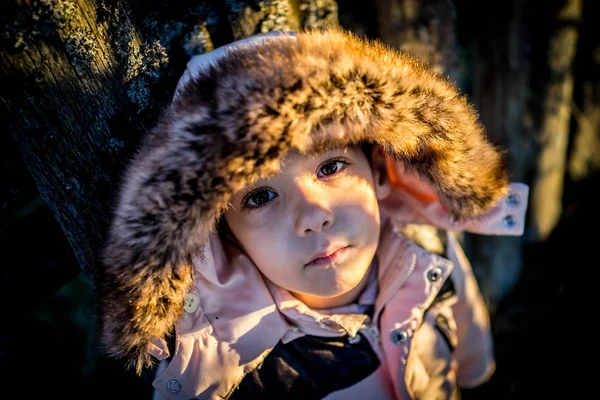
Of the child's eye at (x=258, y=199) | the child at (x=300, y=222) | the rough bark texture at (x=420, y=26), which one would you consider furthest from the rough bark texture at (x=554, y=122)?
the child's eye at (x=258, y=199)

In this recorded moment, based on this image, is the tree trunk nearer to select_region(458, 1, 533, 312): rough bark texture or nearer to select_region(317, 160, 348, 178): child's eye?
select_region(317, 160, 348, 178): child's eye

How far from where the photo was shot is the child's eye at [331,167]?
1240 mm

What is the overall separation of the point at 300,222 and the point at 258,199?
0.15m

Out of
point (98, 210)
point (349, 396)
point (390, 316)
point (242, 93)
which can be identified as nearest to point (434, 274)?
point (390, 316)

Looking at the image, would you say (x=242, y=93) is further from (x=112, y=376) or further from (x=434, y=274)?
(x=112, y=376)

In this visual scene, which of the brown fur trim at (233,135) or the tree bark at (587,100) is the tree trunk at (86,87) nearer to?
the brown fur trim at (233,135)

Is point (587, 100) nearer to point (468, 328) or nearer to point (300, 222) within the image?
point (468, 328)

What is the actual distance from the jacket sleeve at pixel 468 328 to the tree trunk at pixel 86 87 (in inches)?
51.2

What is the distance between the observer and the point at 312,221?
1167 millimetres

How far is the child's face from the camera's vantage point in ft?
3.87

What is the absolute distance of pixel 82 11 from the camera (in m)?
1.12

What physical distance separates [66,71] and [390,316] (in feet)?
4.13

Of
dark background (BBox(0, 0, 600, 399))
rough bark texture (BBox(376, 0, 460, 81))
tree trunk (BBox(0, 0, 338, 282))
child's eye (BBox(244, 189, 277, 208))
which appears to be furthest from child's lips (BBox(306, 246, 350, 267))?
rough bark texture (BBox(376, 0, 460, 81))

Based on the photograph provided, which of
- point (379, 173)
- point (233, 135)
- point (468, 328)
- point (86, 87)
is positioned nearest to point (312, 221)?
point (233, 135)
